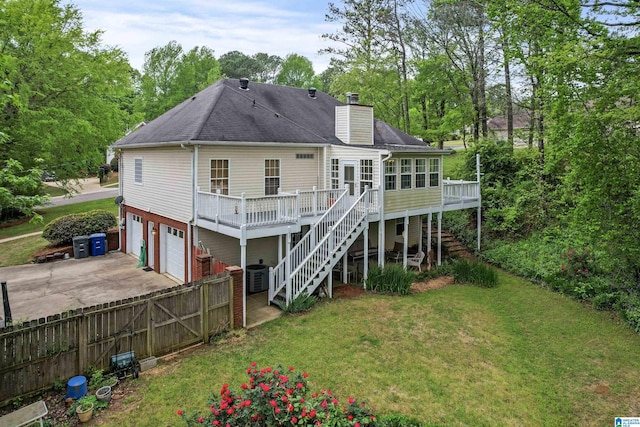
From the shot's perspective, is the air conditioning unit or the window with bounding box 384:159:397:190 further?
the window with bounding box 384:159:397:190

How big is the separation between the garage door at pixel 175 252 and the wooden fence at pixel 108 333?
4.94 meters

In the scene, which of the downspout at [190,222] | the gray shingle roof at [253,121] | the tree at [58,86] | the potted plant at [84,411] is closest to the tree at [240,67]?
the tree at [58,86]

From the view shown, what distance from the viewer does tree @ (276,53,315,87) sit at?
48.4m

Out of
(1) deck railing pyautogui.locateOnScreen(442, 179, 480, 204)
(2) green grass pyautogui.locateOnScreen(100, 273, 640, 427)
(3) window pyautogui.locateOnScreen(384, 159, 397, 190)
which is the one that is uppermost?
(3) window pyautogui.locateOnScreen(384, 159, 397, 190)

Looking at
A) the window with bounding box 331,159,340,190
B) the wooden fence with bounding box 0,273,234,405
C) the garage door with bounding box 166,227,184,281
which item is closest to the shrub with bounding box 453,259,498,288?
the window with bounding box 331,159,340,190

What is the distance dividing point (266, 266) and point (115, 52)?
22106 mm

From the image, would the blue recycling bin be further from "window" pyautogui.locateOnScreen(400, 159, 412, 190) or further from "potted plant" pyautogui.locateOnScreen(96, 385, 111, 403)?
"window" pyautogui.locateOnScreen(400, 159, 412, 190)

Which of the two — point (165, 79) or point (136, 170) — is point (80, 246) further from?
point (165, 79)

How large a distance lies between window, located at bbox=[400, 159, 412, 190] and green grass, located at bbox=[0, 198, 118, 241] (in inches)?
772

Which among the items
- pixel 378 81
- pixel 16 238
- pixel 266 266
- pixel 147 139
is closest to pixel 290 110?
pixel 147 139

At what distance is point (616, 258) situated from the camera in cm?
1112

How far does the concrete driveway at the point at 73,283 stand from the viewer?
11766mm

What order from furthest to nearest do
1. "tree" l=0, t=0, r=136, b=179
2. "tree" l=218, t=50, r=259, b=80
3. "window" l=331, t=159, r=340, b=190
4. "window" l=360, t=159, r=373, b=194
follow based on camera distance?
"tree" l=218, t=50, r=259, b=80 → "tree" l=0, t=0, r=136, b=179 → "window" l=331, t=159, r=340, b=190 → "window" l=360, t=159, r=373, b=194

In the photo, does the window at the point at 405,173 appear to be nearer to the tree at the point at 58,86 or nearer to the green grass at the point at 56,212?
the tree at the point at 58,86
